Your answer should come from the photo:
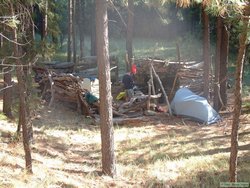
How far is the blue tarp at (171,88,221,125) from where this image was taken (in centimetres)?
1561

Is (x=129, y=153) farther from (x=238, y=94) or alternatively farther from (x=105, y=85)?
(x=238, y=94)

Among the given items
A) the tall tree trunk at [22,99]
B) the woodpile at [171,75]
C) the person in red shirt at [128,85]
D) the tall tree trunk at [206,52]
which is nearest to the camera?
the tall tree trunk at [22,99]

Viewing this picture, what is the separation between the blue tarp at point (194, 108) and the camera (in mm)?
15611

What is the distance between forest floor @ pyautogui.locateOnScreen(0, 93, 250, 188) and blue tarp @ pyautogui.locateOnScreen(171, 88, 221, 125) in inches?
15.8

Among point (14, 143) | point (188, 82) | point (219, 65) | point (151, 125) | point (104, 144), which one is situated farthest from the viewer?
point (188, 82)

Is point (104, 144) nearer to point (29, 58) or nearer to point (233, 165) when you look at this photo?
point (29, 58)

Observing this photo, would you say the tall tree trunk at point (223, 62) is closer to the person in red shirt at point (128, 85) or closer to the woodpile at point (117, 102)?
the woodpile at point (117, 102)

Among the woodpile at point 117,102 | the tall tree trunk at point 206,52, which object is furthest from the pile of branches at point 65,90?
the tall tree trunk at point 206,52

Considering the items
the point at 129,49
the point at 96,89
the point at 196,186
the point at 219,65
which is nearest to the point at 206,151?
the point at 196,186

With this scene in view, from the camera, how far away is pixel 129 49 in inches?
970

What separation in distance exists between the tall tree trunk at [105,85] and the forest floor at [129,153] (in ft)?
1.34

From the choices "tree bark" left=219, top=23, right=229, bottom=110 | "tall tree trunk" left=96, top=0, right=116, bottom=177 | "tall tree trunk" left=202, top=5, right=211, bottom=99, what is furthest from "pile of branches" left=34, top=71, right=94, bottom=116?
"tall tree trunk" left=96, top=0, right=116, bottom=177

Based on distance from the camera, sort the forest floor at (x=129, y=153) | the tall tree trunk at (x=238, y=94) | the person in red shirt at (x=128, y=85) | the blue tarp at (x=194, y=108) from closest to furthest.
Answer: the tall tree trunk at (x=238, y=94) → the forest floor at (x=129, y=153) → the blue tarp at (x=194, y=108) → the person in red shirt at (x=128, y=85)

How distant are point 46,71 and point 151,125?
554 centimetres
